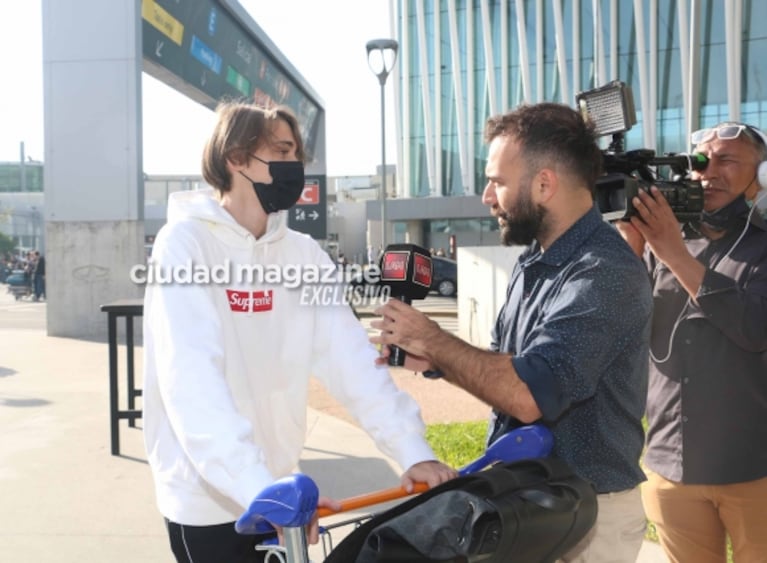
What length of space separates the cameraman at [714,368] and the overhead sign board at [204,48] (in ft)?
31.9

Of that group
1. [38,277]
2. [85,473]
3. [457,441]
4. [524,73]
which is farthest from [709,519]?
[524,73]

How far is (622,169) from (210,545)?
1.78 m

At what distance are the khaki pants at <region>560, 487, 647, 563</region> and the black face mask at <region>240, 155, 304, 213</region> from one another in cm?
126

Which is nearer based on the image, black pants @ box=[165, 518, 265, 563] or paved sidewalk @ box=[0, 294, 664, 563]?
black pants @ box=[165, 518, 265, 563]

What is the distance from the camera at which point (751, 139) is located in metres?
3.01

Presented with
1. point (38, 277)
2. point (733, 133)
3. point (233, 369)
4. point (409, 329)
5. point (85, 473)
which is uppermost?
point (733, 133)

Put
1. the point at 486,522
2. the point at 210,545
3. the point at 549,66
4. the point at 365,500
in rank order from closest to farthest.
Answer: the point at 486,522 → the point at 365,500 → the point at 210,545 → the point at 549,66

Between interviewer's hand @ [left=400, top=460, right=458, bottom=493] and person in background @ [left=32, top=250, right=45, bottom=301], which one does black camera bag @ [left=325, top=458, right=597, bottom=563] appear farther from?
person in background @ [left=32, top=250, right=45, bottom=301]

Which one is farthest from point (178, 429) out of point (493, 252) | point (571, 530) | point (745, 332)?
point (493, 252)

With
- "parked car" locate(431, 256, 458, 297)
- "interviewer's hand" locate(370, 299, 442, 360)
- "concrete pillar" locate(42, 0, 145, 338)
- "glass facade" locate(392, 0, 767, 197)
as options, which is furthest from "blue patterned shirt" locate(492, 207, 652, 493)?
"glass facade" locate(392, 0, 767, 197)

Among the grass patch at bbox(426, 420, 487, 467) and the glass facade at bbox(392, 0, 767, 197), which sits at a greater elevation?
the glass facade at bbox(392, 0, 767, 197)

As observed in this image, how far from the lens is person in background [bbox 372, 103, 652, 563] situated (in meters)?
1.89

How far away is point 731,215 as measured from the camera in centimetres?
297

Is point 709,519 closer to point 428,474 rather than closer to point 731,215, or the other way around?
point 731,215
